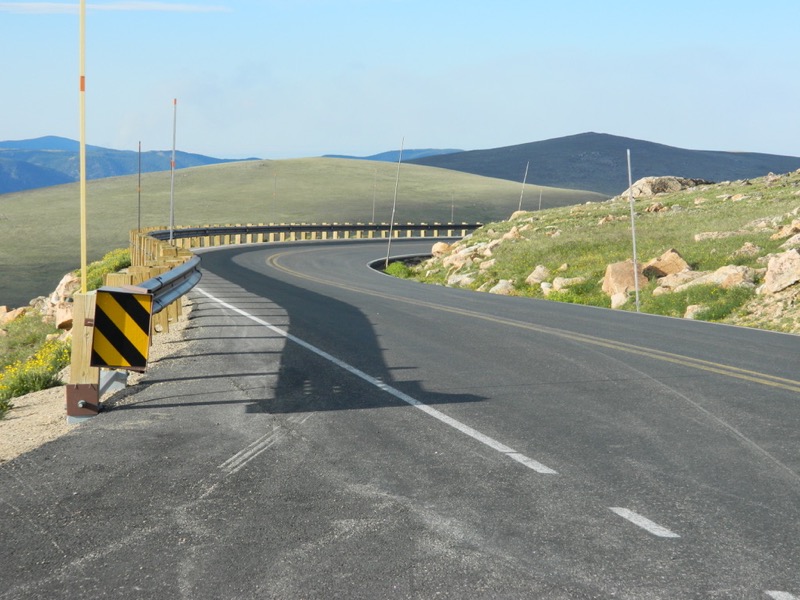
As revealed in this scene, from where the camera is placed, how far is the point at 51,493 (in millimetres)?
6348

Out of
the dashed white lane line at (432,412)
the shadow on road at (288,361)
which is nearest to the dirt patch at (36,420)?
the shadow on road at (288,361)

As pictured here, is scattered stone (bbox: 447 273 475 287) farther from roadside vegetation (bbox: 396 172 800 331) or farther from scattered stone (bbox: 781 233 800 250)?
scattered stone (bbox: 781 233 800 250)

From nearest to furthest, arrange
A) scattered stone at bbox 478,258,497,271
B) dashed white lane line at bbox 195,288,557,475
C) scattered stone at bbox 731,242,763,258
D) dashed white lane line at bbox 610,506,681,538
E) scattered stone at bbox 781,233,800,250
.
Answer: dashed white lane line at bbox 610,506,681,538, dashed white lane line at bbox 195,288,557,475, scattered stone at bbox 781,233,800,250, scattered stone at bbox 731,242,763,258, scattered stone at bbox 478,258,497,271

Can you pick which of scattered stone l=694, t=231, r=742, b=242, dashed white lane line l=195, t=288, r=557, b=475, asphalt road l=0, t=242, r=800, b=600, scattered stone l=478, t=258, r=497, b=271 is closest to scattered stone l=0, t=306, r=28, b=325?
scattered stone l=478, t=258, r=497, b=271

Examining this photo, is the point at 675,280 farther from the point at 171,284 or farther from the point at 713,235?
the point at 171,284

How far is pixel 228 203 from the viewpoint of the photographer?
9906 centimetres

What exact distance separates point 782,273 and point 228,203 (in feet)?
270

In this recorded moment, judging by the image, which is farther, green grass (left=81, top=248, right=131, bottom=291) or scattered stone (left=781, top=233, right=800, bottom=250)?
green grass (left=81, top=248, right=131, bottom=291)

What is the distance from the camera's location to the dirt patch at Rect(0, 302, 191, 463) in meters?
7.99

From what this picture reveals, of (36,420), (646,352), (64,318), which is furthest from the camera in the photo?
(64,318)

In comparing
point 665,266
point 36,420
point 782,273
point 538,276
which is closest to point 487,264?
point 538,276

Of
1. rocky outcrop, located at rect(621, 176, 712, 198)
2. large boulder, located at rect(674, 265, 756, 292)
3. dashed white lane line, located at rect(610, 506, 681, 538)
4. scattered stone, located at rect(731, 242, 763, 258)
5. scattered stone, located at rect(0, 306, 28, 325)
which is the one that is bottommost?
scattered stone, located at rect(0, 306, 28, 325)

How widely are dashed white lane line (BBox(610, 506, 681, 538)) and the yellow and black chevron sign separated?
16.4 ft

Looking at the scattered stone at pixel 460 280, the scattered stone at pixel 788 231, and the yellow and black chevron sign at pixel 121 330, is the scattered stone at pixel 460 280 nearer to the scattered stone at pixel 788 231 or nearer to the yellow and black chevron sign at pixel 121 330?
the scattered stone at pixel 788 231
